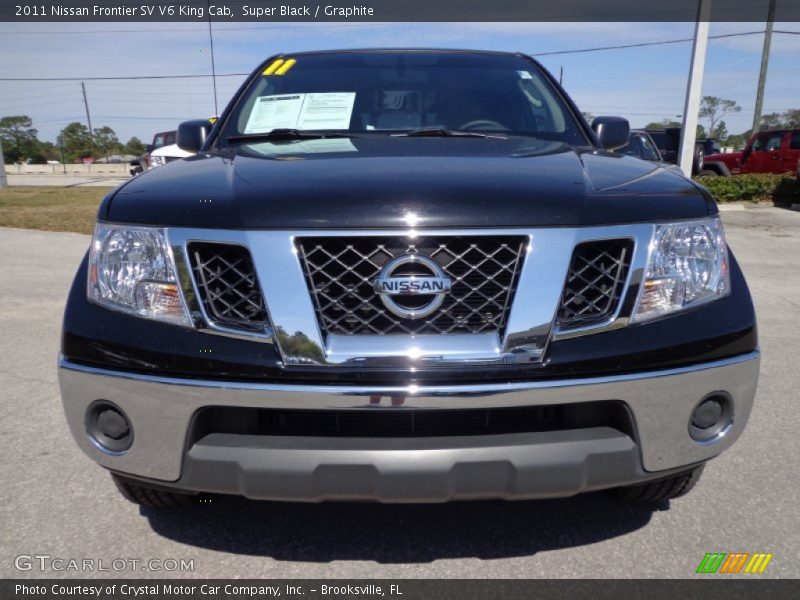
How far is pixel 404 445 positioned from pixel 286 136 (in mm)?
1622

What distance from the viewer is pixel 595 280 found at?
1971 millimetres

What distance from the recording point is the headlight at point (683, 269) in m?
2.00

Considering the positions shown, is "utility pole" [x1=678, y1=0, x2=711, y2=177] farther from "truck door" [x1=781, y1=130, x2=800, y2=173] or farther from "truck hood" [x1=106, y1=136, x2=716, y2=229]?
"truck hood" [x1=106, y1=136, x2=716, y2=229]

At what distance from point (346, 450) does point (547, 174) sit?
1.04 meters

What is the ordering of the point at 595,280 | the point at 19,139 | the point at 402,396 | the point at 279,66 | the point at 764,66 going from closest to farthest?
the point at 402,396
the point at 595,280
the point at 279,66
the point at 764,66
the point at 19,139

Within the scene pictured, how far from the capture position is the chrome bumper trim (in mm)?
1851

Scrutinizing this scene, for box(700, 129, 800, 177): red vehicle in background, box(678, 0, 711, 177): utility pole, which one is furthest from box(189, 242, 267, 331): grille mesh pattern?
box(700, 129, 800, 177): red vehicle in background

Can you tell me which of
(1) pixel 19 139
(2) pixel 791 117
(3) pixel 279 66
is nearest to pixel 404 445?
(3) pixel 279 66

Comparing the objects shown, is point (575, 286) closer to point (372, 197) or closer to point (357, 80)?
point (372, 197)

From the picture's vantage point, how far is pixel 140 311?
2.00m

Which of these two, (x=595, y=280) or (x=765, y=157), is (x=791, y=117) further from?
(x=595, y=280)

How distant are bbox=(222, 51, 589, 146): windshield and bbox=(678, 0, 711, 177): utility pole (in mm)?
11534

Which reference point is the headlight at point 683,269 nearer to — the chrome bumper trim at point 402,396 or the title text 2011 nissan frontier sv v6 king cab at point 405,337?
the title text 2011 nissan frontier sv v6 king cab at point 405,337

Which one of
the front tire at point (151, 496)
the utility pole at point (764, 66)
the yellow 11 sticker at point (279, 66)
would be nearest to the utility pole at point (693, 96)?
the yellow 11 sticker at point (279, 66)
